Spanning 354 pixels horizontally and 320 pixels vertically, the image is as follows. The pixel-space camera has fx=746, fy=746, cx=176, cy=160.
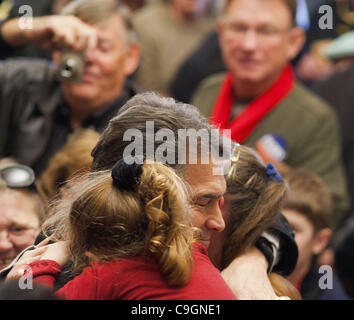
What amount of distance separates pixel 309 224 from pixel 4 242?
1.20m

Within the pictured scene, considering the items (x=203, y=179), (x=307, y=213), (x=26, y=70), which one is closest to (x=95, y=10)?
(x=26, y=70)

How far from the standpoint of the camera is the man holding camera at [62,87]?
2936 mm

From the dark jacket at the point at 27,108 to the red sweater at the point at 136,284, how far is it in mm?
1402

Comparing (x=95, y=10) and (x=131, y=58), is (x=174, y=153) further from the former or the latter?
(x=131, y=58)

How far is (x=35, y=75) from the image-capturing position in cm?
310

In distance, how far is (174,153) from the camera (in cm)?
164

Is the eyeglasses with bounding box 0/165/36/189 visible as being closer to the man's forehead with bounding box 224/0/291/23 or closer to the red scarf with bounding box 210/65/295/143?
the red scarf with bounding box 210/65/295/143

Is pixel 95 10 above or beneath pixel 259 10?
above

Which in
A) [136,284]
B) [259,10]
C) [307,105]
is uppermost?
[259,10]

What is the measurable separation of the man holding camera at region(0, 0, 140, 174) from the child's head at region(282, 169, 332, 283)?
76 centimetres

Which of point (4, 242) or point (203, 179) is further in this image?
point (4, 242)

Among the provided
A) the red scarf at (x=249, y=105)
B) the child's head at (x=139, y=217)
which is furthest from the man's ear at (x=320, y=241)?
the child's head at (x=139, y=217)

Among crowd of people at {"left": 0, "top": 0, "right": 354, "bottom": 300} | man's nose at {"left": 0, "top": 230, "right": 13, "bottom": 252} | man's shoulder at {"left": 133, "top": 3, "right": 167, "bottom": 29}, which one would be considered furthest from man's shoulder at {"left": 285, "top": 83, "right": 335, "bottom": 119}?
man's nose at {"left": 0, "top": 230, "right": 13, "bottom": 252}

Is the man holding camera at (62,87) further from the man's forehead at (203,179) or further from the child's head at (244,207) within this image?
the man's forehead at (203,179)
